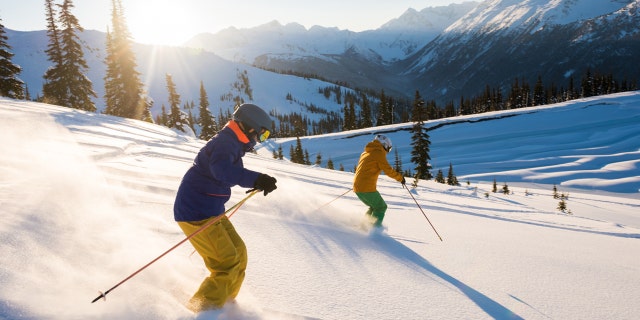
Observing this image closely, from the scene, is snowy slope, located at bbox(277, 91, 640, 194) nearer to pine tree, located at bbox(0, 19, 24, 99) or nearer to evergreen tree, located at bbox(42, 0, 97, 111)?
evergreen tree, located at bbox(42, 0, 97, 111)

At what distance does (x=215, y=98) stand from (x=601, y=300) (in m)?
188

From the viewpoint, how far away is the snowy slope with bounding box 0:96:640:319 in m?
2.82

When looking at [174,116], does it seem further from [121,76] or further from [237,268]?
[237,268]

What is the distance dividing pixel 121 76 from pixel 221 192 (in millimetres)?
37849

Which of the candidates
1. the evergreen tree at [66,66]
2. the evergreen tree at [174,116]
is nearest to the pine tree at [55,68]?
the evergreen tree at [66,66]

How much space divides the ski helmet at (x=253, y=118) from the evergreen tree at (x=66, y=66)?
1400 inches

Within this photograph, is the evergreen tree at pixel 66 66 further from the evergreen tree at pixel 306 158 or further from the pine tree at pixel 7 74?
the evergreen tree at pixel 306 158

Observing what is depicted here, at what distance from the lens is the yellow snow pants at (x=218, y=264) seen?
2.87m

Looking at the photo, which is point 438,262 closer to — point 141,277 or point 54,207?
point 141,277

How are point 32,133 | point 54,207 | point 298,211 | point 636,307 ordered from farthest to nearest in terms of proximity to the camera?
point 32,133
point 298,211
point 54,207
point 636,307

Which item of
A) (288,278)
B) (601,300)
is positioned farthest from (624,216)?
(288,278)

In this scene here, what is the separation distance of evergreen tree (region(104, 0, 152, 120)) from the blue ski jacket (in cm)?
3687

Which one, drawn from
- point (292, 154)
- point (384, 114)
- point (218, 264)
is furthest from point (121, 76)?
point (384, 114)

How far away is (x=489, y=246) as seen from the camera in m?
Answer: 5.17
